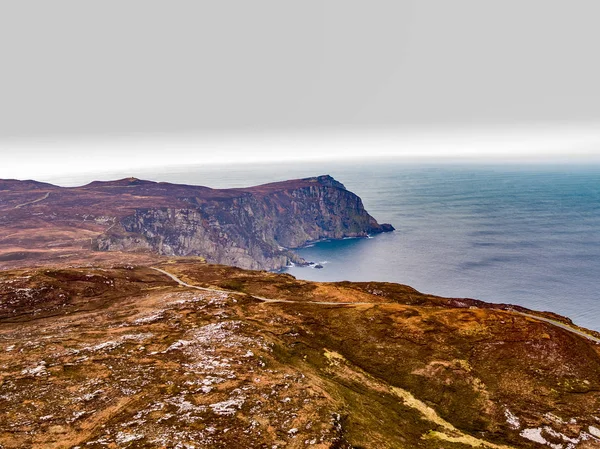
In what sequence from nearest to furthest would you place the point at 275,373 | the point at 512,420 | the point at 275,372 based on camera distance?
the point at 512,420, the point at 275,373, the point at 275,372

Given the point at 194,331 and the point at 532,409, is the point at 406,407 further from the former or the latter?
the point at 194,331

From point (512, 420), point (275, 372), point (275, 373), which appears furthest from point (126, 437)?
point (512, 420)

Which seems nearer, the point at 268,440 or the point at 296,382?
the point at 268,440

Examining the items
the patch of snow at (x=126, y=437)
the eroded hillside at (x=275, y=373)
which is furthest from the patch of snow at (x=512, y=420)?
the patch of snow at (x=126, y=437)

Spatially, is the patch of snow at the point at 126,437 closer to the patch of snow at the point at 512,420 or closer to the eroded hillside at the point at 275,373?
the eroded hillside at the point at 275,373

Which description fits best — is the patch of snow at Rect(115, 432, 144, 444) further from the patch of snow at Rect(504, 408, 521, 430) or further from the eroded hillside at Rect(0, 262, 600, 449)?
the patch of snow at Rect(504, 408, 521, 430)

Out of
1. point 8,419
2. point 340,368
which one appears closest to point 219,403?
point 8,419

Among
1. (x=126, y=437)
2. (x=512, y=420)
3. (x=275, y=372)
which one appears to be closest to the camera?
(x=126, y=437)

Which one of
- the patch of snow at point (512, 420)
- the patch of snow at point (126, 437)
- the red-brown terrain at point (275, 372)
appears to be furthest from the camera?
the patch of snow at point (512, 420)

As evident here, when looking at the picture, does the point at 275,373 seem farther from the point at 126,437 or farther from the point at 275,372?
the point at 126,437
